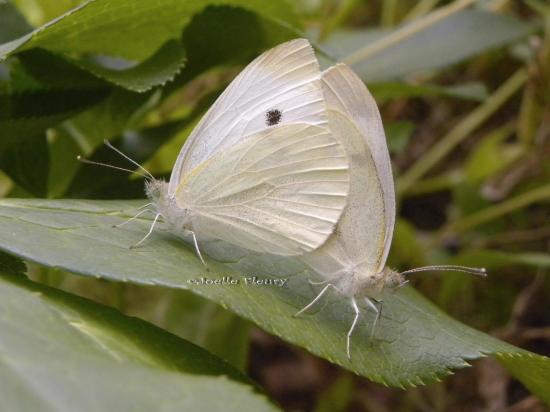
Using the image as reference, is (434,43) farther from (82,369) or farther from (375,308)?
(82,369)

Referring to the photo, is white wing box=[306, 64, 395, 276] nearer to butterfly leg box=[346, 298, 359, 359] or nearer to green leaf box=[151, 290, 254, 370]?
butterfly leg box=[346, 298, 359, 359]

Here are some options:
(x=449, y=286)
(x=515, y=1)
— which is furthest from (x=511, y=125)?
(x=449, y=286)

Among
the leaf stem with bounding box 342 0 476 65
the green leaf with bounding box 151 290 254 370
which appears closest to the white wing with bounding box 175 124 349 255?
the green leaf with bounding box 151 290 254 370

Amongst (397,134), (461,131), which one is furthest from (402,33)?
(461,131)

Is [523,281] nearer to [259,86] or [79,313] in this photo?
[259,86]

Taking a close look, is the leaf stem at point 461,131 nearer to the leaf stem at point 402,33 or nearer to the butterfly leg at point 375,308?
the leaf stem at point 402,33

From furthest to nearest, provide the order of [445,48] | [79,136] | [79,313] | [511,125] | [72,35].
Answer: [511,125] < [445,48] < [79,136] < [72,35] < [79,313]
